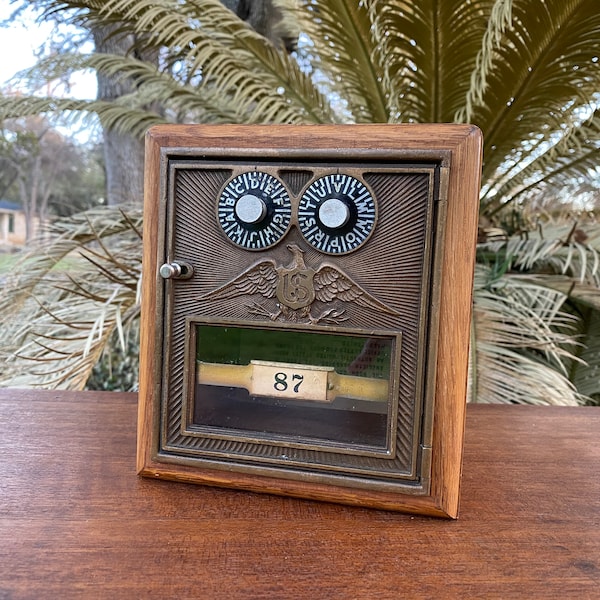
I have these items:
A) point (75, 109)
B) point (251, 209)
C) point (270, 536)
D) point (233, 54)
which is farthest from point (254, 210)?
point (75, 109)

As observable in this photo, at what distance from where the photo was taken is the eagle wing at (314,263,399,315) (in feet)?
1.53

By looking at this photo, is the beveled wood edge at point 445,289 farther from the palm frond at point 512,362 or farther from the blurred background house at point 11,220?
the blurred background house at point 11,220

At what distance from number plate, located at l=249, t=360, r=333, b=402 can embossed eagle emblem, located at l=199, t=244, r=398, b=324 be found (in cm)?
5

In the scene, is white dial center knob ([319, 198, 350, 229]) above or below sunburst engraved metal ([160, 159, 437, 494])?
above

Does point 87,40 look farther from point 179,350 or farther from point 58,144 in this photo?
point 58,144

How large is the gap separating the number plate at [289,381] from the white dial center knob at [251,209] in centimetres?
13

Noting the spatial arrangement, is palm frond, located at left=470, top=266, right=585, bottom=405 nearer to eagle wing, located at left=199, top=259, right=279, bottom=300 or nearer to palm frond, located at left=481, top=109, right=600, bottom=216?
palm frond, located at left=481, top=109, right=600, bottom=216

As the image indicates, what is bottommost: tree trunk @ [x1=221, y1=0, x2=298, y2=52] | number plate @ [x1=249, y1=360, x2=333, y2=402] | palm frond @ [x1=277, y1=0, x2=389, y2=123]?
number plate @ [x1=249, y1=360, x2=333, y2=402]

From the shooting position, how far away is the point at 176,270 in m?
0.49

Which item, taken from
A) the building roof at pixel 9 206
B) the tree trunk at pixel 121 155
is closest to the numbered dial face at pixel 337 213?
the tree trunk at pixel 121 155

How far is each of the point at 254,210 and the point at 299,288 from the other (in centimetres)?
8

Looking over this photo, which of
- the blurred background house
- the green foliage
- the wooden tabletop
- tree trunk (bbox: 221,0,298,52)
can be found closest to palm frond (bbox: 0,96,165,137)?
the green foliage

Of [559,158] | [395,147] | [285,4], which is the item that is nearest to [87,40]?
[285,4]

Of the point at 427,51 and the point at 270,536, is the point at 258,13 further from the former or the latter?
the point at 270,536
